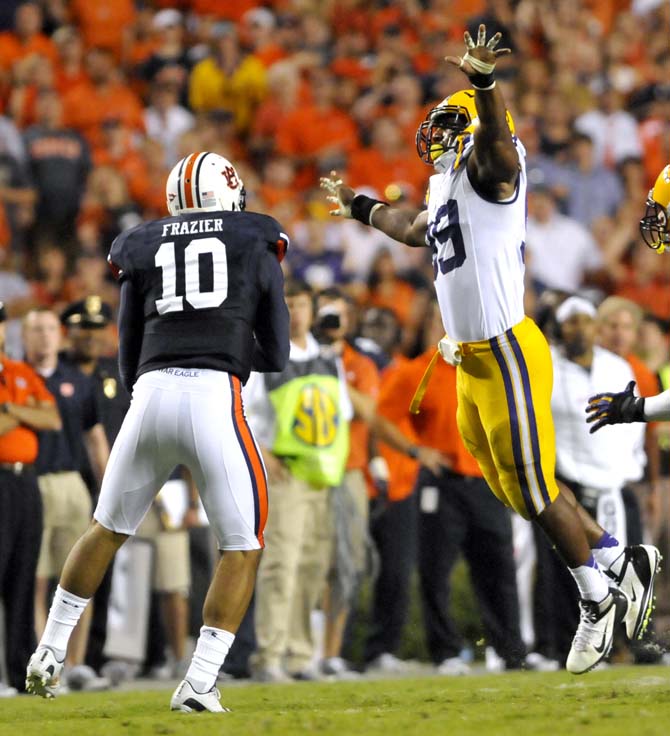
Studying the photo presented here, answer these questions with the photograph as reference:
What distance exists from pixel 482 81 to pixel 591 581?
6.78ft

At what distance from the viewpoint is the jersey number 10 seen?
600cm

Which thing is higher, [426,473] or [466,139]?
[466,139]

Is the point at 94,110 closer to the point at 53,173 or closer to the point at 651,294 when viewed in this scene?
the point at 53,173

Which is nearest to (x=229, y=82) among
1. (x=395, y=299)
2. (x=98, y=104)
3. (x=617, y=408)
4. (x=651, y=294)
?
(x=98, y=104)

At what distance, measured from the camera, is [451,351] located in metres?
6.34

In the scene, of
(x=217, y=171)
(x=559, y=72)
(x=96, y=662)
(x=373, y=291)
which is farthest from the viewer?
(x=559, y=72)

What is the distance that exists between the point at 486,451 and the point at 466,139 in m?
1.26

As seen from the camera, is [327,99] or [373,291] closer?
[373,291]

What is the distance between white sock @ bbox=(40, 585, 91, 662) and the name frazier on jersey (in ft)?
4.68

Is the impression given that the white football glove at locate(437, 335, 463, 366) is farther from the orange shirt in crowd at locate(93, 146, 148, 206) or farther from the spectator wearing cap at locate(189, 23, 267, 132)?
the spectator wearing cap at locate(189, 23, 267, 132)

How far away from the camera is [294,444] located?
895cm

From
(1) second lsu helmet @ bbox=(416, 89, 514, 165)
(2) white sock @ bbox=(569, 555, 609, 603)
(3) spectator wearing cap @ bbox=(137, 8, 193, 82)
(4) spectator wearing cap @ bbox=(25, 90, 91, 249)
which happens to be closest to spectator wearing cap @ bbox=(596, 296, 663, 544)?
(2) white sock @ bbox=(569, 555, 609, 603)

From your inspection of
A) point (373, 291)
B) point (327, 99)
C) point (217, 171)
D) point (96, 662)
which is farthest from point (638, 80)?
point (217, 171)

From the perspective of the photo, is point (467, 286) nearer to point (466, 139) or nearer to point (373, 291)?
point (466, 139)
